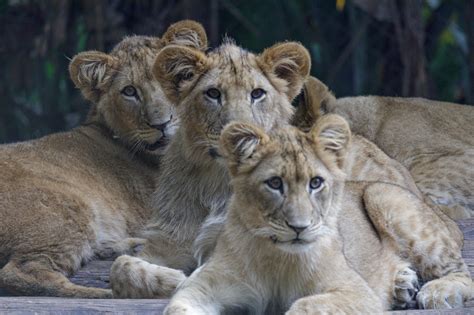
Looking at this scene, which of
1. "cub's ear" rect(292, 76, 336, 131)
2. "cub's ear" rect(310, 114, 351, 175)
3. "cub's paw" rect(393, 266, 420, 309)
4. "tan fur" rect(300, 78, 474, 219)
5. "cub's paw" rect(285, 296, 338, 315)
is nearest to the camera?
"cub's paw" rect(285, 296, 338, 315)

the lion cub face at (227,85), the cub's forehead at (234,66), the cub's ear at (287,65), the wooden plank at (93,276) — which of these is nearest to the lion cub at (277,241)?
the lion cub face at (227,85)

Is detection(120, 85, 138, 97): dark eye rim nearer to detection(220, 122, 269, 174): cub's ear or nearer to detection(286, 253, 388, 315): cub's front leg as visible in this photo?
detection(220, 122, 269, 174): cub's ear

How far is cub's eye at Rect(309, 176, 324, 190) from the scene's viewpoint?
423cm

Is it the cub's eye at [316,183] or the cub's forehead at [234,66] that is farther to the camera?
the cub's forehead at [234,66]

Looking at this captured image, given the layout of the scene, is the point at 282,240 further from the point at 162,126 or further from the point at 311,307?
the point at 162,126

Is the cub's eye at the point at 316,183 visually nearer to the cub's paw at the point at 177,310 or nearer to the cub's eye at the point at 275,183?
the cub's eye at the point at 275,183

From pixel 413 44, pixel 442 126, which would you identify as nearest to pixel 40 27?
pixel 413 44

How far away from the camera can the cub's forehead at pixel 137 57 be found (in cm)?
602

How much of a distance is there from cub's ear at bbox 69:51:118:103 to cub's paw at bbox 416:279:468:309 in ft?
6.72

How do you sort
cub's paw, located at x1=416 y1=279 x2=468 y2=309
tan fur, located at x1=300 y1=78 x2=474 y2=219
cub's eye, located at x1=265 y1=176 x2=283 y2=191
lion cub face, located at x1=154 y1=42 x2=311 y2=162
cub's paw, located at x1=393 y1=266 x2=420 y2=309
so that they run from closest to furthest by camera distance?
1. cub's eye, located at x1=265 y1=176 x2=283 y2=191
2. cub's paw, located at x1=416 y1=279 x2=468 y2=309
3. cub's paw, located at x1=393 y1=266 x2=420 y2=309
4. lion cub face, located at x1=154 y1=42 x2=311 y2=162
5. tan fur, located at x1=300 y1=78 x2=474 y2=219

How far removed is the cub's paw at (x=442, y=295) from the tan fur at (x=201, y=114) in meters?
0.87

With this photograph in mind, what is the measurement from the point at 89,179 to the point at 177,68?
39.6 inches

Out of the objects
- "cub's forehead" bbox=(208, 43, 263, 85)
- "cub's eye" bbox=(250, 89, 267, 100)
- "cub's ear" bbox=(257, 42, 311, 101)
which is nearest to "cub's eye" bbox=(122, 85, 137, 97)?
"cub's forehead" bbox=(208, 43, 263, 85)

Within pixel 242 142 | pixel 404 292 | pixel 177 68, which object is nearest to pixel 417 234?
pixel 404 292
